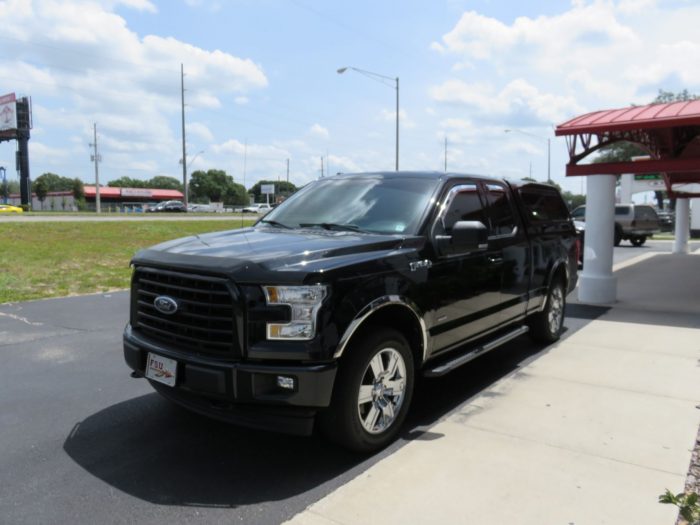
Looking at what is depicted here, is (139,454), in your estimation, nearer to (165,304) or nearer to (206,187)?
(165,304)

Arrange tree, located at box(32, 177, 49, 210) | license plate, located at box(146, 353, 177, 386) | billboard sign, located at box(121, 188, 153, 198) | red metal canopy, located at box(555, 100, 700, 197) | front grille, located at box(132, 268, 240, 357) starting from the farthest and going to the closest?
billboard sign, located at box(121, 188, 153, 198)
tree, located at box(32, 177, 49, 210)
red metal canopy, located at box(555, 100, 700, 197)
license plate, located at box(146, 353, 177, 386)
front grille, located at box(132, 268, 240, 357)

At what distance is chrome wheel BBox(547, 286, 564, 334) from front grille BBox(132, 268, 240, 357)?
4.39 meters

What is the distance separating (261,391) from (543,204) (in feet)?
15.0

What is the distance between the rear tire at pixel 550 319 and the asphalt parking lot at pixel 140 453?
0.78 metres

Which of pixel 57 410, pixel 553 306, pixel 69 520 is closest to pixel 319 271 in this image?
pixel 69 520

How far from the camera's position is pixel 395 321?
385 cm

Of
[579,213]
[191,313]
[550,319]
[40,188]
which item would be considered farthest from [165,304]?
[40,188]

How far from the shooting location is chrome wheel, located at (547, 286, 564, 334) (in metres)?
6.53

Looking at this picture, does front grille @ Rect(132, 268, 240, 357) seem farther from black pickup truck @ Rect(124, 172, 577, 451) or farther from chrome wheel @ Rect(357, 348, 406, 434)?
chrome wheel @ Rect(357, 348, 406, 434)

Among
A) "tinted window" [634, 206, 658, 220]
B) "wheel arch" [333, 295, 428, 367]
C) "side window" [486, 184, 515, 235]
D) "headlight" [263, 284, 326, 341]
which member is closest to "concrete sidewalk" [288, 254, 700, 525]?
"wheel arch" [333, 295, 428, 367]

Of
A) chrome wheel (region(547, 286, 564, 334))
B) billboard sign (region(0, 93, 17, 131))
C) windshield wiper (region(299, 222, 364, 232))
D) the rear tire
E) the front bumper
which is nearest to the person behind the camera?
the front bumper

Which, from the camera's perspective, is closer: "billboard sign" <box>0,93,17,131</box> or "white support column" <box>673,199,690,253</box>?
"white support column" <box>673,199,690,253</box>

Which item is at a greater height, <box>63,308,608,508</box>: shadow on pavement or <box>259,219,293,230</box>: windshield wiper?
<box>259,219,293,230</box>: windshield wiper

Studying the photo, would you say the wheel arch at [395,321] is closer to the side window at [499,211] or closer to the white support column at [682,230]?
the side window at [499,211]
